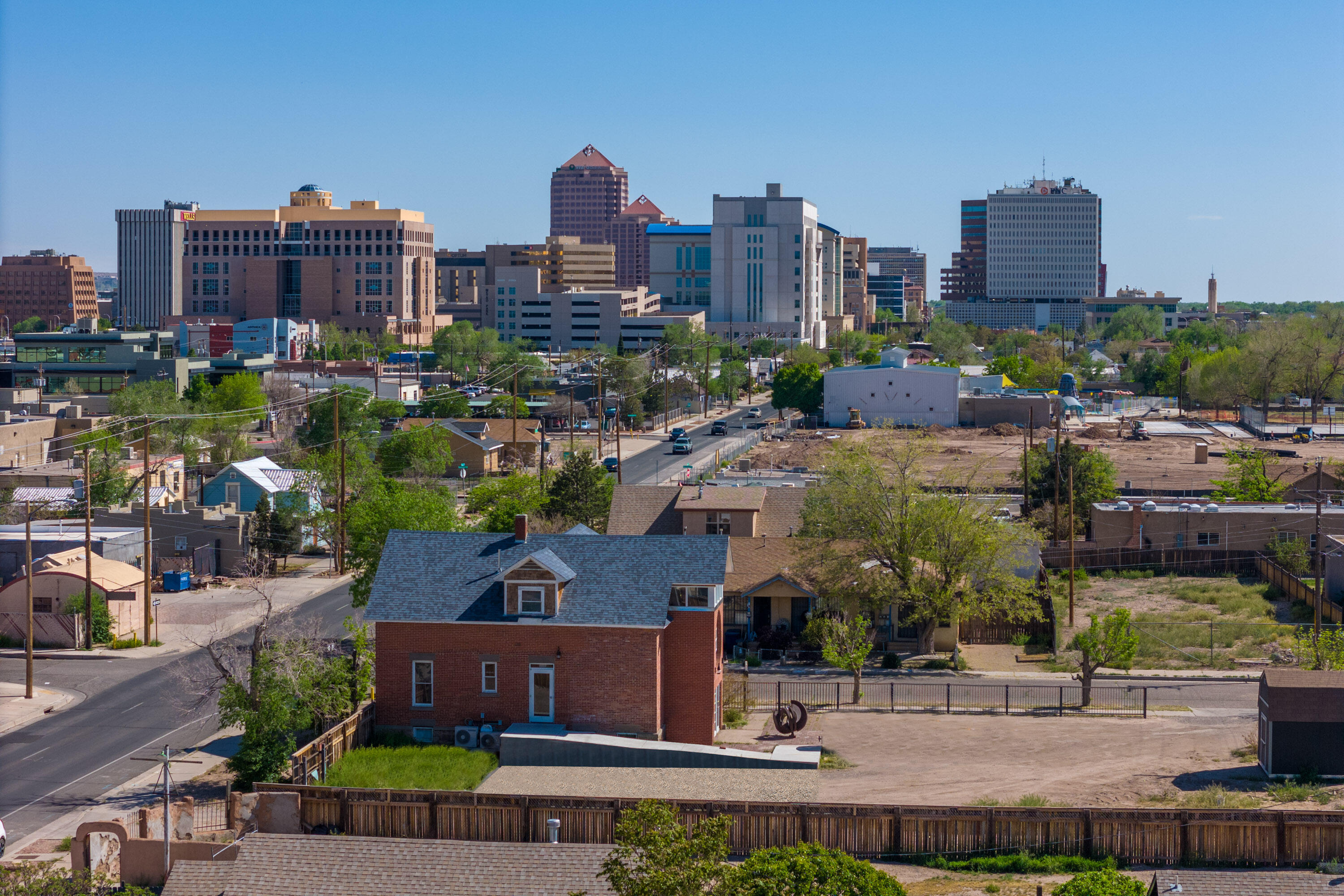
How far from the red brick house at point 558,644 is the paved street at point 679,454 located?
49.4 metres

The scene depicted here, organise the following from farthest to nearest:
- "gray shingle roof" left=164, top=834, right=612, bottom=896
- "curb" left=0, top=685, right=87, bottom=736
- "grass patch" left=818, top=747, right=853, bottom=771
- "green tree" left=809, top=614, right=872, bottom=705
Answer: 1. "green tree" left=809, top=614, right=872, bottom=705
2. "curb" left=0, top=685, right=87, bottom=736
3. "grass patch" left=818, top=747, right=853, bottom=771
4. "gray shingle roof" left=164, top=834, right=612, bottom=896

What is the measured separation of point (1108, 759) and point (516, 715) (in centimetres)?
1541

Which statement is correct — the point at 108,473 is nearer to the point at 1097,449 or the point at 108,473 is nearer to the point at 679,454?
the point at 679,454

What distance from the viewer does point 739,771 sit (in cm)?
3381

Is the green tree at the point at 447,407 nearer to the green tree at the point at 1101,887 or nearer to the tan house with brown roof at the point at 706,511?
the tan house with brown roof at the point at 706,511

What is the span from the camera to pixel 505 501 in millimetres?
60188

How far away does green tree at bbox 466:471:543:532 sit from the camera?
57.4 meters

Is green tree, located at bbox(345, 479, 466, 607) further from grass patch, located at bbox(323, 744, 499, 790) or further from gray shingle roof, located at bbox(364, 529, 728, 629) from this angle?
grass patch, located at bbox(323, 744, 499, 790)

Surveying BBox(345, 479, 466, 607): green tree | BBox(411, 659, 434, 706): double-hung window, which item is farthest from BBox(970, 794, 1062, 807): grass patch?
BBox(345, 479, 466, 607): green tree

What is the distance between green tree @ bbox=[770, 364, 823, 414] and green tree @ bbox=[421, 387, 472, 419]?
3106 centimetres

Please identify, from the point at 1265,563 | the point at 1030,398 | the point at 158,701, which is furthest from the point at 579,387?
the point at 158,701

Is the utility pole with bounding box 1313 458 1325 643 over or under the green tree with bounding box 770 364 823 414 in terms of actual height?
under

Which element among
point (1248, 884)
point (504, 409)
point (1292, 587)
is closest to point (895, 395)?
point (504, 409)

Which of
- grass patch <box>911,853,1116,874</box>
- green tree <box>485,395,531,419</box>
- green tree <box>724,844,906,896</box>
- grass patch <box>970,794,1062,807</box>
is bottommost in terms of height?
grass patch <box>911,853,1116,874</box>
